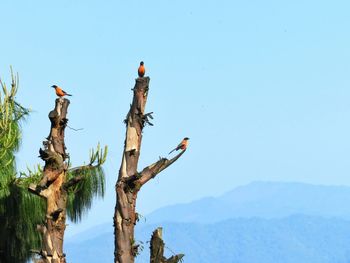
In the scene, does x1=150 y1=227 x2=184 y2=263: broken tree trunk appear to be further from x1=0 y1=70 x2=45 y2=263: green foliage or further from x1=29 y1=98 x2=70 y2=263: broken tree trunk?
x1=0 y1=70 x2=45 y2=263: green foliage

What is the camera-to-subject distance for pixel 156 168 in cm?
1769

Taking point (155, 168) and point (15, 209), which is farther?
point (15, 209)

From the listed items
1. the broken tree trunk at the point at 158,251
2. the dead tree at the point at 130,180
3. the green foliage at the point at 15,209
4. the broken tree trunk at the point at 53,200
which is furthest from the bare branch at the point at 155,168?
the green foliage at the point at 15,209

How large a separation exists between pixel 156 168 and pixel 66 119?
1.70m

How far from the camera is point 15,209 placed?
26.1 meters

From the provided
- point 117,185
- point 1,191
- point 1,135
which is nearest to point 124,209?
point 117,185

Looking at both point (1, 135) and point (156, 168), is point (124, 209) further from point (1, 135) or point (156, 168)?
point (1, 135)

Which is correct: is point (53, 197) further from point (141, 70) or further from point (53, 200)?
point (141, 70)

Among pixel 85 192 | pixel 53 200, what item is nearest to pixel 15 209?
pixel 85 192

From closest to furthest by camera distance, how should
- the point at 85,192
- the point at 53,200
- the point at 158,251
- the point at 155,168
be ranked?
the point at 53,200, the point at 155,168, the point at 158,251, the point at 85,192

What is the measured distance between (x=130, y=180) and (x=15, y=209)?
9226 millimetres

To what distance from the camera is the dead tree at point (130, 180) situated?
689 inches

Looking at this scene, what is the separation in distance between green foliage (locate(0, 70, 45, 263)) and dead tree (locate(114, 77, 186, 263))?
6882 mm

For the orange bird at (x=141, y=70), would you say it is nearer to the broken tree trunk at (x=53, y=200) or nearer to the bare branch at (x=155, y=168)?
the bare branch at (x=155, y=168)
